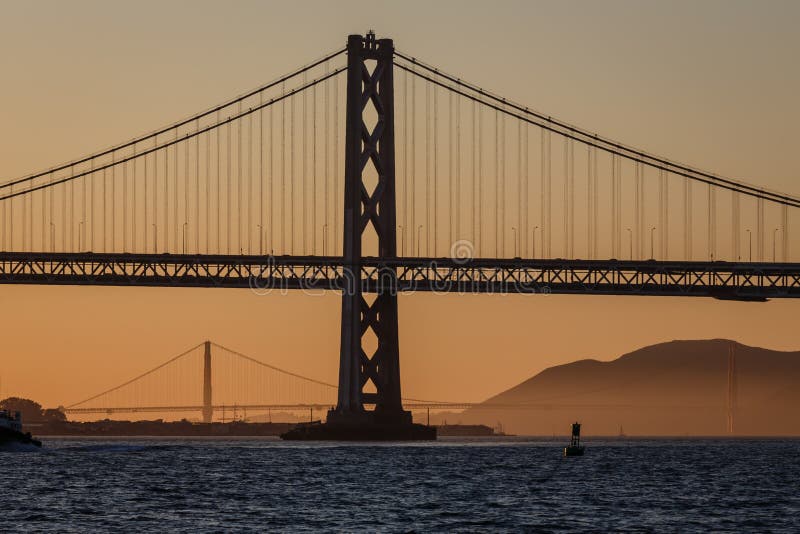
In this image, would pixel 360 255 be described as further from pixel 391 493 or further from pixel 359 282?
pixel 391 493

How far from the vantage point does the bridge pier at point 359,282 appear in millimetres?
131875

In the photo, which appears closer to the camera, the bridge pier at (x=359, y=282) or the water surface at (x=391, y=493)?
the water surface at (x=391, y=493)

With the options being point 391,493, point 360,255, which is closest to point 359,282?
point 360,255

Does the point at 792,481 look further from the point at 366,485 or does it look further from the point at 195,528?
the point at 195,528

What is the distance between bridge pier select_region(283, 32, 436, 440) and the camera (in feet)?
433

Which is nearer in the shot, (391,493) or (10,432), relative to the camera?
(391,493)

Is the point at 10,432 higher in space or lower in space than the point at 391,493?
higher

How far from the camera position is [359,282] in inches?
5172

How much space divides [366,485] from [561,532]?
73.3 ft

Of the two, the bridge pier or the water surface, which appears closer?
the water surface

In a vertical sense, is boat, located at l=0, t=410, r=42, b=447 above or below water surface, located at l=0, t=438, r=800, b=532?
above

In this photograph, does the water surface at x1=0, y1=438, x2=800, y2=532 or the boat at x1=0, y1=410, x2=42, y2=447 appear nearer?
the water surface at x1=0, y1=438, x2=800, y2=532

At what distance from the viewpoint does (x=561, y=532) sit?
225 feet

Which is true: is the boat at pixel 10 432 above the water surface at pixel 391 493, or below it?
above
